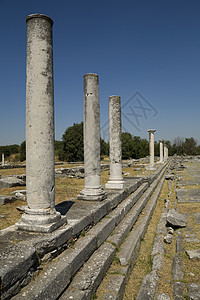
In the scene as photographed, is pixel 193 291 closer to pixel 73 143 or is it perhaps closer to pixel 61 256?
pixel 61 256

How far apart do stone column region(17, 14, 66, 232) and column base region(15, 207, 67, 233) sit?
0.05 ft

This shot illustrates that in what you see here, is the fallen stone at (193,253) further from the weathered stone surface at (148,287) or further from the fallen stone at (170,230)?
the fallen stone at (170,230)

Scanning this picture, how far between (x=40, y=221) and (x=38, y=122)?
1649mm

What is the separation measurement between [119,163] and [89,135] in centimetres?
272

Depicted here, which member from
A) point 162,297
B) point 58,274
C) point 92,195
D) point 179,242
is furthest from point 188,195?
point 58,274

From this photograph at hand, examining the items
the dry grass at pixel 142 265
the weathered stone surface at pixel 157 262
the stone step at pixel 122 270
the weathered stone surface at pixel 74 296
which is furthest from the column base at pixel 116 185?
the weathered stone surface at pixel 74 296

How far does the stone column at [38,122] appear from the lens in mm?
3803

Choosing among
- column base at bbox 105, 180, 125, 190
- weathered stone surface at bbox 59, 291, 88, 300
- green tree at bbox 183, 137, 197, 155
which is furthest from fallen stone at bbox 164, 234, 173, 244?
green tree at bbox 183, 137, 197, 155

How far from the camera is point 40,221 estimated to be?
3596 millimetres

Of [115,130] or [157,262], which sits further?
[115,130]

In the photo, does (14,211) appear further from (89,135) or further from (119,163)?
(119,163)

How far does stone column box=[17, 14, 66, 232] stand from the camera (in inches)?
150

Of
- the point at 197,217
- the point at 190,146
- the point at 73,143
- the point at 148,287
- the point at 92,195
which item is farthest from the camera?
the point at 190,146

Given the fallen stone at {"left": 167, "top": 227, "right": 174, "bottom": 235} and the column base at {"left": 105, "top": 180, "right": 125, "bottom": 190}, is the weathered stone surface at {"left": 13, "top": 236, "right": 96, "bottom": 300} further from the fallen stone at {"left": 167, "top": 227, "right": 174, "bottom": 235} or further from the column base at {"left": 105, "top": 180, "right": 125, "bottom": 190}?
the column base at {"left": 105, "top": 180, "right": 125, "bottom": 190}
